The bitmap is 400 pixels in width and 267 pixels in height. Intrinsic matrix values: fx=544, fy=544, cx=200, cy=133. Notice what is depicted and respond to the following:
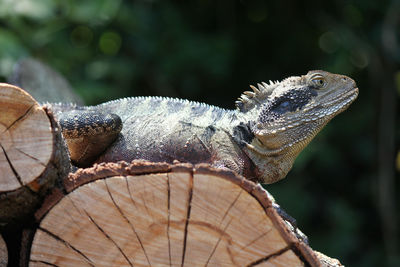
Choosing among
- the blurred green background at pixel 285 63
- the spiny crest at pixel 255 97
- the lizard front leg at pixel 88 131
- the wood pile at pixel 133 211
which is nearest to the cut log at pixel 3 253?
the wood pile at pixel 133 211

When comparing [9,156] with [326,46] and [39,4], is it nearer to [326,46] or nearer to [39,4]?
[39,4]

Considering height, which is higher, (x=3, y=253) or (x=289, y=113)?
(x=289, y=113)

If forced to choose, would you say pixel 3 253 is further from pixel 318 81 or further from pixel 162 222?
pixel 318 81

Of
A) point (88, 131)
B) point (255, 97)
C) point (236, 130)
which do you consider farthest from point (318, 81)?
point (88, 131)

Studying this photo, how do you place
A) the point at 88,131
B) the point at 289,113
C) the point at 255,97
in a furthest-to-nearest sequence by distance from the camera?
the point at 255,97
the point at 289,113
the point at 88,131

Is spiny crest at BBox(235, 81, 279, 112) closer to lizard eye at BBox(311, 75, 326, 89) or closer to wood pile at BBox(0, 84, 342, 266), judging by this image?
lizard eye at BBox(311, 75, 326, 89)

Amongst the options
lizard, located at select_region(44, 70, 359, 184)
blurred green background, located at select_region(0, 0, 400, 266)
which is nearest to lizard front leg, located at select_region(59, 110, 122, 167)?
lizard, located at select_region(44, 70, 359, 184)

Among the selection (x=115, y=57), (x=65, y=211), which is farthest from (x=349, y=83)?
(x=115, y=57)
